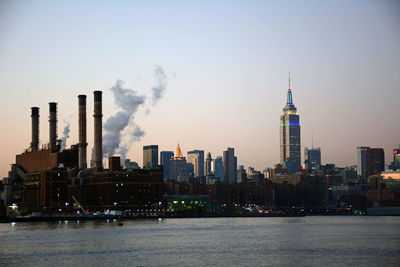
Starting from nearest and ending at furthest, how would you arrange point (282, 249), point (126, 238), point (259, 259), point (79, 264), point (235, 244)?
point (79, 264)
point (259, 259)
point (282, 249)
point (235, 244)
point (126, 238)

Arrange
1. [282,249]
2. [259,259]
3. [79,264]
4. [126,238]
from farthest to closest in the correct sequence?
1. [126,238]
2. [282,249]
3. [259,259]
4. [79,264]

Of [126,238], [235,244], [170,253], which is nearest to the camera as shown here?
[170,253]

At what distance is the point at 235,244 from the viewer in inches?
5443

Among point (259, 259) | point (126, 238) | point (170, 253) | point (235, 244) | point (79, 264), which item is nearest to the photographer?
point (79, 264)

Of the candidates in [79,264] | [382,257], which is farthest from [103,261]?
[382,257]

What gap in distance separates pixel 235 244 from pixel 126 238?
1129 inches

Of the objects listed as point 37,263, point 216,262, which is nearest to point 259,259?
point 216,262

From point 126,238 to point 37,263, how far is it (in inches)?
2100

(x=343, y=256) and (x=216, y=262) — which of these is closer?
(x=216, y=262)

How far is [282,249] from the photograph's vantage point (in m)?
126

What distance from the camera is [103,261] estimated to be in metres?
103

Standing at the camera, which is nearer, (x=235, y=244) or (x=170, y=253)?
(x=170, y=253)

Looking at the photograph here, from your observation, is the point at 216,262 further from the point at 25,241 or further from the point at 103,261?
the point at 25,241

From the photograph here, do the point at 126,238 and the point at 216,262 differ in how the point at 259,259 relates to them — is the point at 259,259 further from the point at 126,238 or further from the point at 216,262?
the point at 126,238
